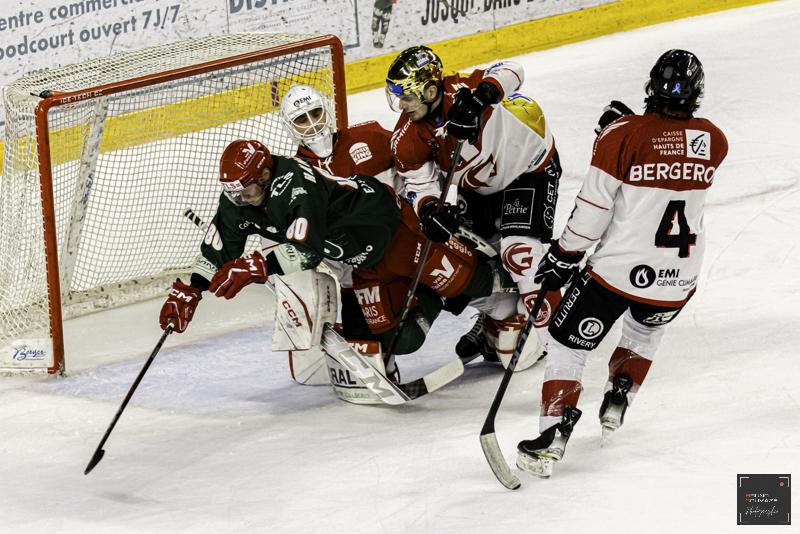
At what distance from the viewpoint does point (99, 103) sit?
4.95 metres

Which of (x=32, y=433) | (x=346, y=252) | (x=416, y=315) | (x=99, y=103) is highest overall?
(x=99, y=103)

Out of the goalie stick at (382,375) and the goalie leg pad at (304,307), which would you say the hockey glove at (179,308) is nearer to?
the goalie leg pad at (304,307)

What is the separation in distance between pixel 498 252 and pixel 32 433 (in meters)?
1.66

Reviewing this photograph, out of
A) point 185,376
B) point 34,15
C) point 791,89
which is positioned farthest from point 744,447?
point 34,15

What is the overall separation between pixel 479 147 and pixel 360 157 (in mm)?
480

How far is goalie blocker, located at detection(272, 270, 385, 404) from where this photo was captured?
13.8 ft

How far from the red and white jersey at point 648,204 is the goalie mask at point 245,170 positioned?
38.4 inches

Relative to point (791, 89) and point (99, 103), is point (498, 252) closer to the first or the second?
point (99, 103)

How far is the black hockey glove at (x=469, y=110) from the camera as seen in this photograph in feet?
13.1

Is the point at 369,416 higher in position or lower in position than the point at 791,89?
lower

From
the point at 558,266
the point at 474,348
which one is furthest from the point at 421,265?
the point at 558,266

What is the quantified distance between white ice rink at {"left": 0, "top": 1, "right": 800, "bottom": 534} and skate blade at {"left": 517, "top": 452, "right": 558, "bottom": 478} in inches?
1.6

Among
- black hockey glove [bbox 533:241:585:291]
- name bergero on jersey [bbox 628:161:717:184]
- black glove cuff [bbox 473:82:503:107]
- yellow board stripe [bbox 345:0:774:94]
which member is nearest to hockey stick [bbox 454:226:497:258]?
black glove cuff [bbox 473:82:503:107]

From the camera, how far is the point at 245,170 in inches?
150
